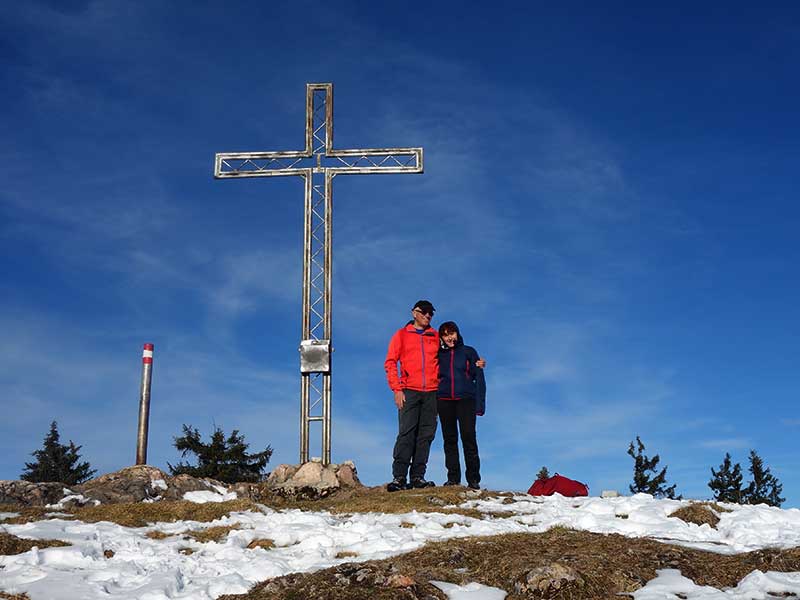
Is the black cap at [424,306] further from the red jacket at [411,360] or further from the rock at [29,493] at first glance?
the rock at [29,493]

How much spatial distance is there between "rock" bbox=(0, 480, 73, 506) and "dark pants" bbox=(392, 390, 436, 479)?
18.5 ft

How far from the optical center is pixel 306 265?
1947 centimetres

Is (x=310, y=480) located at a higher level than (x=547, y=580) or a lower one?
higher

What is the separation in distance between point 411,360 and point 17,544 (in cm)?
684

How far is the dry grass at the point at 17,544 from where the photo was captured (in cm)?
859

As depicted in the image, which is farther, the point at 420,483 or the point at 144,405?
the point at 144,405

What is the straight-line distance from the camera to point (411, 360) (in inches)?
546

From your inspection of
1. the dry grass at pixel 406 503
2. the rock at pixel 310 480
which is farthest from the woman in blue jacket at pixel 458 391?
the rock at pixel 310 480

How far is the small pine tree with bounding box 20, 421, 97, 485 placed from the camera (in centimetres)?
3125

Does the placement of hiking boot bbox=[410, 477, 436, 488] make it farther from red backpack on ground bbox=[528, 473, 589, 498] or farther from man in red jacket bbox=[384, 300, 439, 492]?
red backpack on ground bbox=[528, 473, 589, 498]

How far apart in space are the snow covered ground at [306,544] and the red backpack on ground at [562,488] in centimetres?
284

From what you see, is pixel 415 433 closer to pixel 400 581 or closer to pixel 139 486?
pixel 139 486

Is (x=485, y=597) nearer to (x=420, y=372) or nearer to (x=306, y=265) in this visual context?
(x=420, y=372)

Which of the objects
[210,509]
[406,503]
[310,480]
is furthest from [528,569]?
[310,480]
